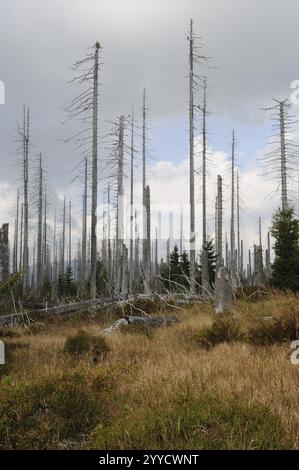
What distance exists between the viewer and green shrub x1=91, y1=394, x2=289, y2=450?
360 centimetres

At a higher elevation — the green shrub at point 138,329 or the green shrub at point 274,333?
the green shrub at point 274,333

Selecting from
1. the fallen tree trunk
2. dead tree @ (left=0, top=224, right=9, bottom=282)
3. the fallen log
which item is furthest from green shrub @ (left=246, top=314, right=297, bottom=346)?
the fallen tree trunk

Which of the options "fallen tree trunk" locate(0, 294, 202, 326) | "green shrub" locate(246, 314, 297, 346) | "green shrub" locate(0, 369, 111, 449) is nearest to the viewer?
"green shrub" locate(0, 369, 111, 449)

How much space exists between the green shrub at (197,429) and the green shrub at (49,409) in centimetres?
Answer: 41

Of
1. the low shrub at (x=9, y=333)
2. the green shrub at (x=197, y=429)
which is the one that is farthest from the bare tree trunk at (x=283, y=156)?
the green shrub at (x=197, y=429)

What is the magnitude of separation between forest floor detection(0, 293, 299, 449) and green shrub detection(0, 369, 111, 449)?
12mm

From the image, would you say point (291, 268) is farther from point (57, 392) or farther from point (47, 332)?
point (57, 392)

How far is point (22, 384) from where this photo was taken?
17.3 ft

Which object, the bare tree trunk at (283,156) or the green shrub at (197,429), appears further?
the bare tree trunk at (283,156)

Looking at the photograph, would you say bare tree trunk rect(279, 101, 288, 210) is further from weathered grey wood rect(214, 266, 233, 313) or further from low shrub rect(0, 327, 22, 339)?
low shrub rect(0, 327, 22, 339)

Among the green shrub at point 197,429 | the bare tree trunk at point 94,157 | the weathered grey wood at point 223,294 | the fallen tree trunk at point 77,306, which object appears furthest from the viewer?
the bare tree trunk at point 94,157

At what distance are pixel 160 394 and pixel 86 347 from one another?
137 inches

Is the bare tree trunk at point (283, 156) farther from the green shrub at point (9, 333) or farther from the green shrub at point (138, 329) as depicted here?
the green shrub at point (9, 333)

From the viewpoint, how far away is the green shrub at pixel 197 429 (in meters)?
3.60
